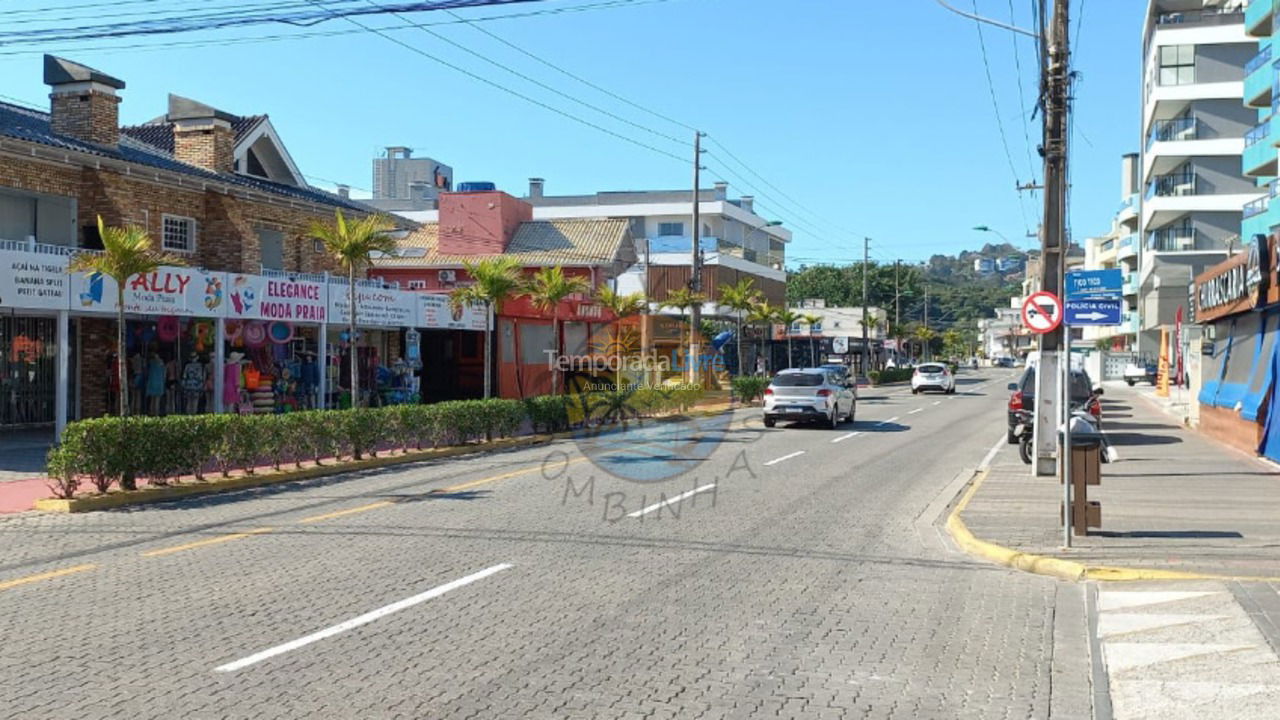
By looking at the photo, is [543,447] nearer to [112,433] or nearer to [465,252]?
[112,433]

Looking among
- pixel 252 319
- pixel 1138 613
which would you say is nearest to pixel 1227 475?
pixel 1138 613

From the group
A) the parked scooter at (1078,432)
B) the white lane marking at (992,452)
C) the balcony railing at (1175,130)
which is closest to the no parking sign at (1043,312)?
the parked scooter at (1078,432)

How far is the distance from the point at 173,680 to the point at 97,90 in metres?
22.9

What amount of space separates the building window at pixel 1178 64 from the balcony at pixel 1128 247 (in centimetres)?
1865

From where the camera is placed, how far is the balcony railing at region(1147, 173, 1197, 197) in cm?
6225

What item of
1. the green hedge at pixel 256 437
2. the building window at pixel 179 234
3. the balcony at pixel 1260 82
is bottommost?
the green hedge at pixel 256 437

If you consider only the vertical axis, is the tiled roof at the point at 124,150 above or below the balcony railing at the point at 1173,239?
below

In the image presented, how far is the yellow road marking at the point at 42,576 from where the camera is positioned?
29.3ft

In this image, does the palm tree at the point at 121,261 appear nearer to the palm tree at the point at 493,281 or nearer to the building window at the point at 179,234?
the palm tree at the point at 493,281

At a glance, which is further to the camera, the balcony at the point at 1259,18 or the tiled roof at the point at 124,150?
the balcony at the point at 1259,18

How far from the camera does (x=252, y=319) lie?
2291cm

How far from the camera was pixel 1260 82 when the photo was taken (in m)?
38.2

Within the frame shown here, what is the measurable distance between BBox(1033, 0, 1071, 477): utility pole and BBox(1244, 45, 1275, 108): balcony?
24.8 meters

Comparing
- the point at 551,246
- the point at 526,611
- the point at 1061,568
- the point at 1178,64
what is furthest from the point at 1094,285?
the point at 1178,64
